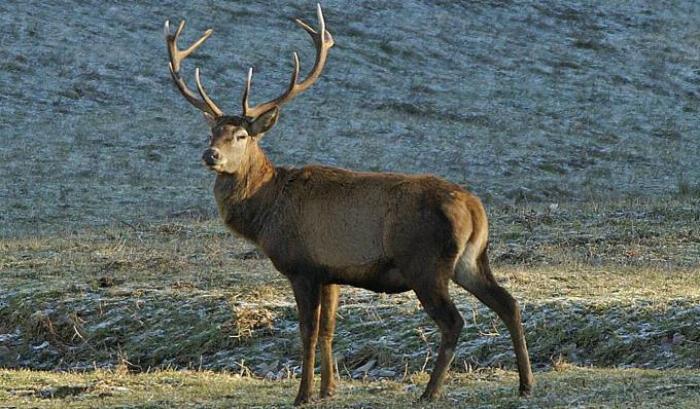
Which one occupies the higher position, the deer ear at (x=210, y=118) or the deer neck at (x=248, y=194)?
the deer ear at (x=210, y=118)

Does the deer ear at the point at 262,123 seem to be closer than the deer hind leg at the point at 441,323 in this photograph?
No

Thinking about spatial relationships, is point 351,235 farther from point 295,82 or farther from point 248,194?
point 295,82

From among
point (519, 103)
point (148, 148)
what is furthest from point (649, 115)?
point (148, 148)

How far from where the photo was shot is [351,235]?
30.1 ft

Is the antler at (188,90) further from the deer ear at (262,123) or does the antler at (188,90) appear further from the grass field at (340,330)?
the grass field at (340,330)

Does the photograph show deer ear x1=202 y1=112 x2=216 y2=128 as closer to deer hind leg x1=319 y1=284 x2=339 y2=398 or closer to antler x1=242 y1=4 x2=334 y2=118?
antler x1=242 y1=4 x2=334 y2=118

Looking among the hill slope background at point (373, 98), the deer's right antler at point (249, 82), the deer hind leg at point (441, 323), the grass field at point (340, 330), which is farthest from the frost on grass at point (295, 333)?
the hill slope background at point (373, 98)

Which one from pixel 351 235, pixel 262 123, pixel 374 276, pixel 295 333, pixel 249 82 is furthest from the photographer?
pixel 295 333

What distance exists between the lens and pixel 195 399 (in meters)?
9.34

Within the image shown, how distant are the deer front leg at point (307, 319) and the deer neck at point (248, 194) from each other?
2.59ft

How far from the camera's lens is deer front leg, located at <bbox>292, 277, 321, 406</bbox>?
9055mm

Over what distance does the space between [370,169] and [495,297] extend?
1704 cm

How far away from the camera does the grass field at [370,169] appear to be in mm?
Answer: 10984

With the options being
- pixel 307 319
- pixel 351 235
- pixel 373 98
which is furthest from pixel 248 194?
pixel 373 98
